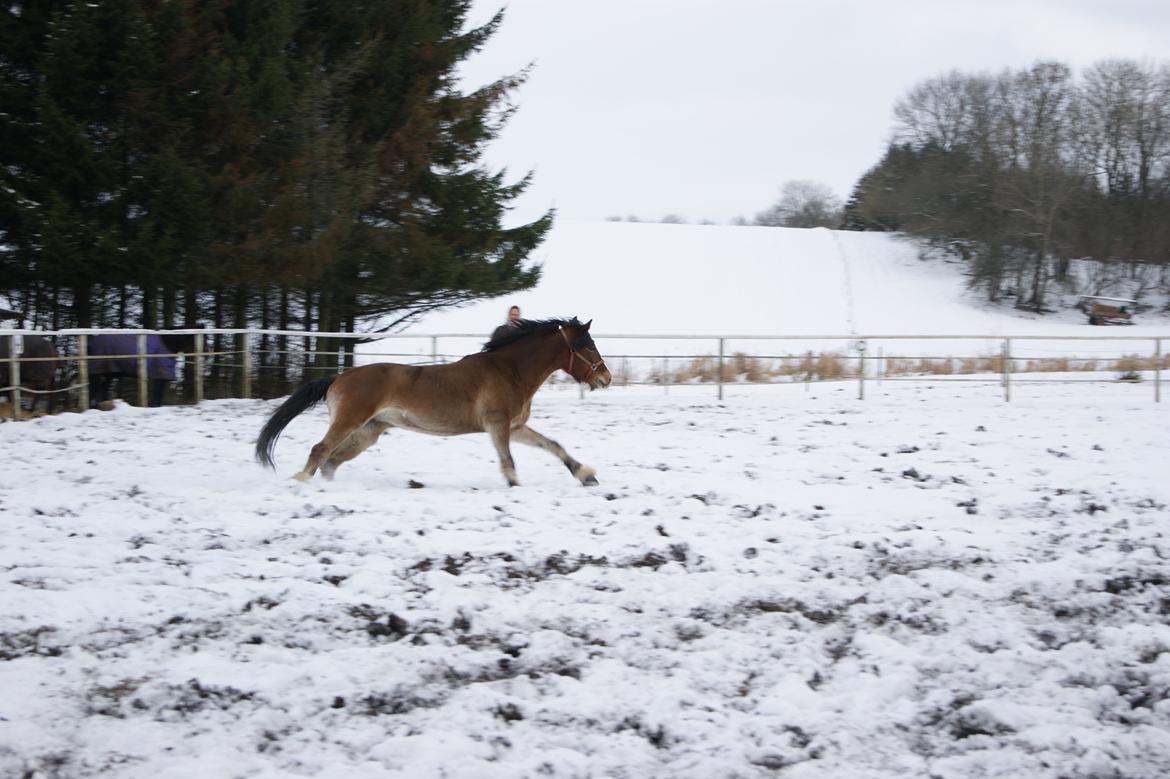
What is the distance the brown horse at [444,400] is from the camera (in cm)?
758

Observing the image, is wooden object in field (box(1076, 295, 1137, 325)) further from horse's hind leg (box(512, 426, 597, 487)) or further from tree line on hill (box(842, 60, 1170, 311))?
horse's hind leg (box(512, 426, 597, 487))

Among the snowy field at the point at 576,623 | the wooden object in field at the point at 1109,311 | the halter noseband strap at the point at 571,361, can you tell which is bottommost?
the snowy field at the point at 576,623

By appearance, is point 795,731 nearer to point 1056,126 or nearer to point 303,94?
point 303,94

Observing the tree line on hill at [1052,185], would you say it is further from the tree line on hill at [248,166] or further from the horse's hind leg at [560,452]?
the horse's hind leg at [560,452]

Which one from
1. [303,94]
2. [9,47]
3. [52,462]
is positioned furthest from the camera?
[303,94]

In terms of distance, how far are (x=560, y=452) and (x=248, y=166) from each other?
1016cm

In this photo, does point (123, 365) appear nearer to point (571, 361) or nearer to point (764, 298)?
point (571, 361)

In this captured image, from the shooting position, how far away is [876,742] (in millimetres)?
3457

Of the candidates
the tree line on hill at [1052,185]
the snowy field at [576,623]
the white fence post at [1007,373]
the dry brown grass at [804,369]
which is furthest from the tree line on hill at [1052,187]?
the snowy field at [576,623]

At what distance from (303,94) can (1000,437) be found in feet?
39.9

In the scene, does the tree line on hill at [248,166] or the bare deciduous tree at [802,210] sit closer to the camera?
the tree line on hill at [248,166]

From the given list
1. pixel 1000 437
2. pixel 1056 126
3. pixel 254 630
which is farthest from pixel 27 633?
pixel 1056 126

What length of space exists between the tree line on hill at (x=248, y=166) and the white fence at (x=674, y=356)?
0.93 metres

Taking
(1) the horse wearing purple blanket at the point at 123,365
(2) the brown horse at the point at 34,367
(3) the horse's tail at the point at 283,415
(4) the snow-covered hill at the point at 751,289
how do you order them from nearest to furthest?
1. (3) the horse's tail at the point at 283,415
2. (2) the brown horse at the point at 34,367
3. (1) the horse wearing purple blanket at the point at 123,365
4. (4) the snow-covered hill at the point at 751,289
